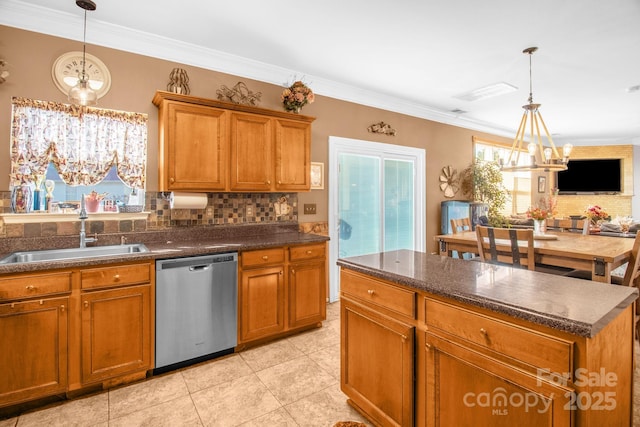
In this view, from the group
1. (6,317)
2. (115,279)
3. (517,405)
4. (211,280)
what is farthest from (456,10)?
(6,317)

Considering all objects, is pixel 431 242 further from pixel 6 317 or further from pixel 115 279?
pixel 6 317

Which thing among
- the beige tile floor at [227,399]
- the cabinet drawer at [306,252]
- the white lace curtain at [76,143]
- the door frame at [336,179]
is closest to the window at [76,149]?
the white lace curtain at [76,143]

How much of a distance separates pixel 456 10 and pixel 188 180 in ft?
8.43

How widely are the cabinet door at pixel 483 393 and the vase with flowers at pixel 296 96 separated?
8.84 feet

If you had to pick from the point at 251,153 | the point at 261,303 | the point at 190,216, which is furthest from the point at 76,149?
the point at 261,303

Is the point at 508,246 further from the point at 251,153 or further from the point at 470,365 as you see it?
the point at 251,153

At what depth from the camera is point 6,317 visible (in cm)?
195

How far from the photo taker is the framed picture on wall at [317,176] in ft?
12.8

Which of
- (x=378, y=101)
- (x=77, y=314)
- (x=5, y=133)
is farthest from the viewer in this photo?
(x=378, y=101)

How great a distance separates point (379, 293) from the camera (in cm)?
173

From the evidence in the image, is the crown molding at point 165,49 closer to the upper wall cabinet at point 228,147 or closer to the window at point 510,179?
the upper wall cabinet at point 228,147

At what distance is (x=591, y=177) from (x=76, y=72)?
10099 millimetres

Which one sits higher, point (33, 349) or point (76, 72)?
point (76, 72)

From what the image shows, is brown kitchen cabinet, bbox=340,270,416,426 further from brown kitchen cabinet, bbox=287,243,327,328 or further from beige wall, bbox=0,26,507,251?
beige wall, bbox=0,26,507,251
